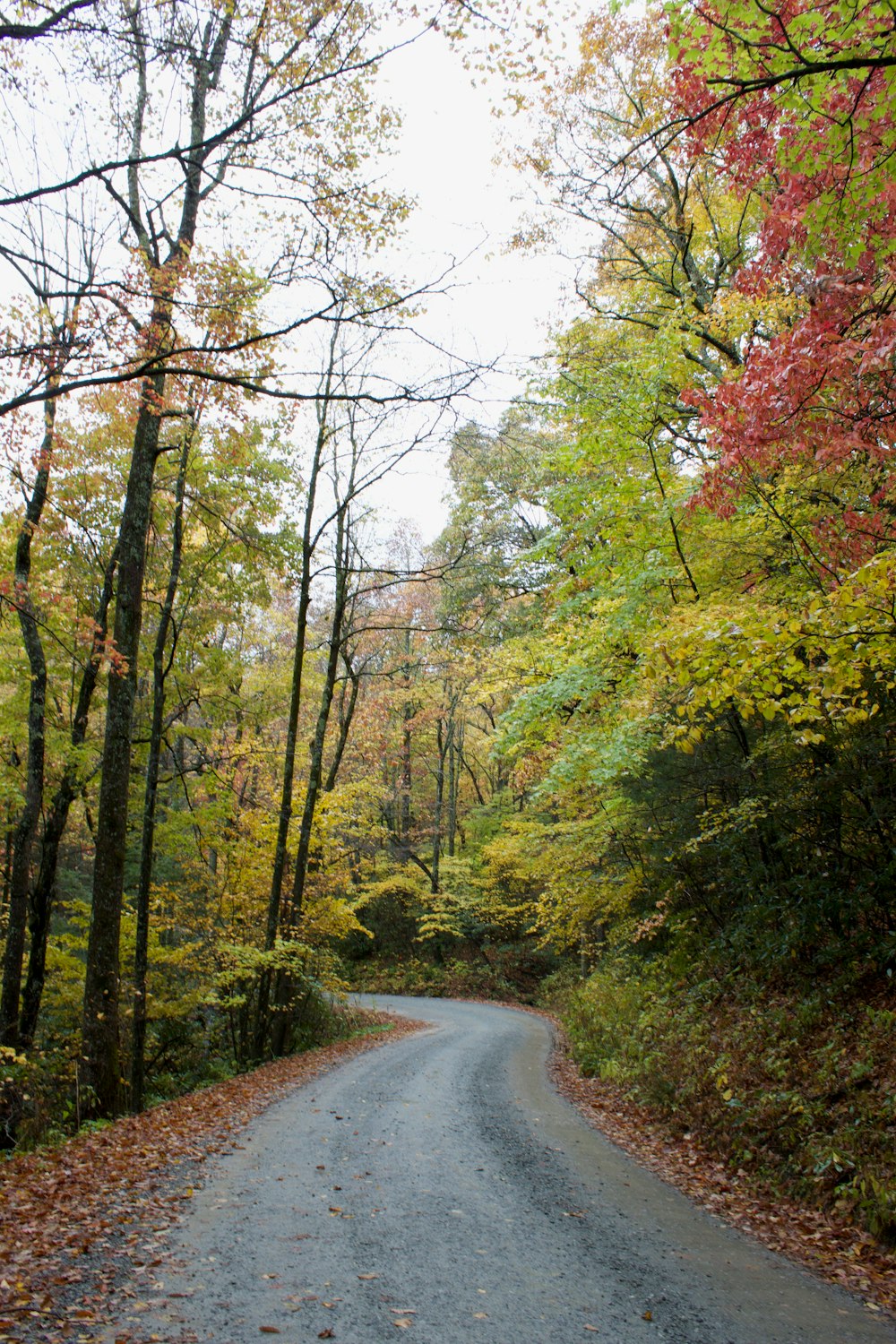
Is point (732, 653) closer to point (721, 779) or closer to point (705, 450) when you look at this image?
point (721, 779)

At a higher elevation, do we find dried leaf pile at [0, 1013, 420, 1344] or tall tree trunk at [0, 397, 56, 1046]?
tall tree trunk at [0, 397, 56, 1046]

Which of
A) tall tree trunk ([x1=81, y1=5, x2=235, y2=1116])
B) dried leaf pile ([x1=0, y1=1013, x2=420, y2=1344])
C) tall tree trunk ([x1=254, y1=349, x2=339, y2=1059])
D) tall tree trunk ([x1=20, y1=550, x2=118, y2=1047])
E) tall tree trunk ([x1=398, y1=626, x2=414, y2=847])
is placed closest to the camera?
dried leaf pile ([x1=0, y1=1013, x2=420, y2=1344])

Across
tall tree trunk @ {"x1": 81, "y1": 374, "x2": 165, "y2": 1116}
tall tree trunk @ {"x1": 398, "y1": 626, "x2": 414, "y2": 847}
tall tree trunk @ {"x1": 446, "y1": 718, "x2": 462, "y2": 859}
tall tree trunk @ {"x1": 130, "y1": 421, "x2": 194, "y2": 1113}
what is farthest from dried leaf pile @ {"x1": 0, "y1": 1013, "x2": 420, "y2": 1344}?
tall tree trunk @ {"x1": 446, "y1": 718, "x2": 462, "y2": 859}

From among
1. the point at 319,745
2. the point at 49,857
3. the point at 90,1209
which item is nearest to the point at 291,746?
A: the point at 319,745

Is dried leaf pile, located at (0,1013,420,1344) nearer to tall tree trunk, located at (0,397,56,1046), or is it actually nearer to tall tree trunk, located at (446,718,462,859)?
tall tree trunk, located at (0,397,56,1046)

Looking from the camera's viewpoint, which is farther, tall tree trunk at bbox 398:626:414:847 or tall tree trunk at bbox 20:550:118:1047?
tall tree trunk at bbox 398:626:414:847

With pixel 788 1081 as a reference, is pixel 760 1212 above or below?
below

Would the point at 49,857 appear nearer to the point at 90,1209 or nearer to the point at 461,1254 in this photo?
the point at 90,1209

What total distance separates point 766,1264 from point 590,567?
8048 mm

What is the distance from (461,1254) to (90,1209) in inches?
92.9

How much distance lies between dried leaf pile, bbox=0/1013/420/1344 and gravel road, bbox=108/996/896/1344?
23 cm

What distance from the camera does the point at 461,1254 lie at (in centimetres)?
A: 419

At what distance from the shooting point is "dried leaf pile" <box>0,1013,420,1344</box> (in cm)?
338

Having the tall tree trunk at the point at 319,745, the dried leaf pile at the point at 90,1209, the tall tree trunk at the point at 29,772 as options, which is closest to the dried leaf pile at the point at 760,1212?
the dried leaf pile at the point at 90,1209
